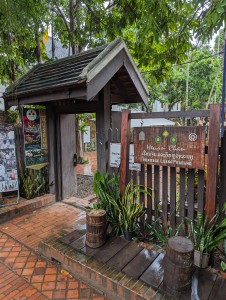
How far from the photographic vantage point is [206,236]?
249 centimetres

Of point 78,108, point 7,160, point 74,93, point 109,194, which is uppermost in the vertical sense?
point 74,93

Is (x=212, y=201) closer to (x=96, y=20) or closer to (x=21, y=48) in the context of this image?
(x=96, y=20)

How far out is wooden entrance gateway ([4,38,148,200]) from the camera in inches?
135

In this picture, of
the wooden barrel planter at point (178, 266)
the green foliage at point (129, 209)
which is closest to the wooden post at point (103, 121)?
the green foliage at point (129, 209)

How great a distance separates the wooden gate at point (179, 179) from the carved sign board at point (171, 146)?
0.34 feet

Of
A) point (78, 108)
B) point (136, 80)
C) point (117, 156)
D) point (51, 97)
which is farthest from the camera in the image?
point (78, 108)

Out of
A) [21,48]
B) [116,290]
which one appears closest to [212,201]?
[116,290]

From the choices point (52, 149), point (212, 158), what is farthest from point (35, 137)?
point (212, 158)

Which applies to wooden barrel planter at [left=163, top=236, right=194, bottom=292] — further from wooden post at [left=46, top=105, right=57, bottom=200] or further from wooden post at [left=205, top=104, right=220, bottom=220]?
wooden post at [left=46, top=105, right=57, bottom=200]

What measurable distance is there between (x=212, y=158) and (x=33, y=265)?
9.01 ft

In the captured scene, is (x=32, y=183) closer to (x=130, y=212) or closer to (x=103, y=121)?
(x=103, y=121)

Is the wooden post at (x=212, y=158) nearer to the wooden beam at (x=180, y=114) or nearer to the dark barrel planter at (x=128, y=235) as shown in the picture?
the wooden beam at (x=180, y=114)

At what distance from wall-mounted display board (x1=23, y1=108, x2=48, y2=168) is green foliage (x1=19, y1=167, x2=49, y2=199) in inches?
8.0

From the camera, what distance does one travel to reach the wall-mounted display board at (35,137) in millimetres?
4816
